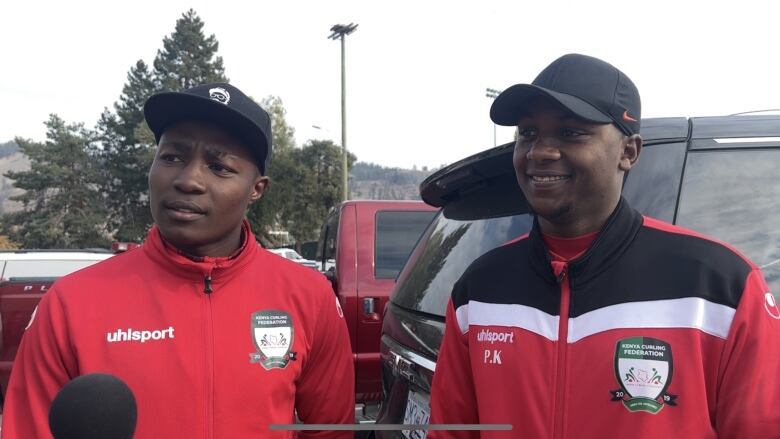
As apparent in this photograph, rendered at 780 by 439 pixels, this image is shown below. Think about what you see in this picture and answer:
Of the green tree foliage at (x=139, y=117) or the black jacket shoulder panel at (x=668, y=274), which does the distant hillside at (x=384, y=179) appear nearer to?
the green tree foliage at (x=139, y=117)

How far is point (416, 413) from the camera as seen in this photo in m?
2.38

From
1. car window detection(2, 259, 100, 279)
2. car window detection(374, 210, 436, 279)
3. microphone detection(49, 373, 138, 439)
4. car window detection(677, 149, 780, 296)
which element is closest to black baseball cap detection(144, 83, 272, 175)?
microphone detection(49, 373, 138, 439)

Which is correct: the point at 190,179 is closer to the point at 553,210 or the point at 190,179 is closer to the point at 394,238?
the point at 553,210

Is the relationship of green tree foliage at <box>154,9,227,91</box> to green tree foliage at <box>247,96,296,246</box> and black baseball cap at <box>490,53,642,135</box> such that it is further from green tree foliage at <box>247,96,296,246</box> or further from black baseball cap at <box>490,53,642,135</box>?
black baseball cap at <box>490,53,642,135</box>

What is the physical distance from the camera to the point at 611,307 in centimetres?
152

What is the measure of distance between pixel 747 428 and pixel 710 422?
87 millimetres

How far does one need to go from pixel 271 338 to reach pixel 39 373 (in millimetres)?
605

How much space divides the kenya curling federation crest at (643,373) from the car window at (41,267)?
660 cm

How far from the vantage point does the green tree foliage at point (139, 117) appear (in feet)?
167

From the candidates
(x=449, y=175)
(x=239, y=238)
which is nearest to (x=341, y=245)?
(x=449, y=175)

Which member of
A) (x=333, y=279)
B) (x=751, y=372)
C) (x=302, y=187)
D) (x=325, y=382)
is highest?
(x=302, y=187)

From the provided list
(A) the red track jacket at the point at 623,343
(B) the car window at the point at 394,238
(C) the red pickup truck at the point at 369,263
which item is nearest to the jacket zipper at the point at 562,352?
(A) the red track jacket at the point at 623,343

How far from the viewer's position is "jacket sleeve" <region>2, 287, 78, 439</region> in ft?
5.29

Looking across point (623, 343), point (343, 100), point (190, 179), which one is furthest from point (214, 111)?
point (343, 100)
